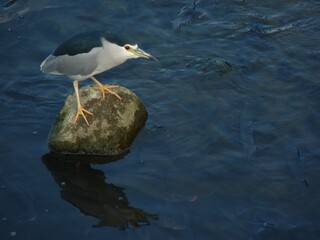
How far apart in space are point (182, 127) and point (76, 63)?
1902mm

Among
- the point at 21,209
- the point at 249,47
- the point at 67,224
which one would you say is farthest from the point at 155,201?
the point at 249,47

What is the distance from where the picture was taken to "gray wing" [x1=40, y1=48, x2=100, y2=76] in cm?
750

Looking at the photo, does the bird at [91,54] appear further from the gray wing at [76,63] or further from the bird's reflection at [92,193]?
the bird's reflection at [92,193]

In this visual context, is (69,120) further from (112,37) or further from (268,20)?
(268,20)

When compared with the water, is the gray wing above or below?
above

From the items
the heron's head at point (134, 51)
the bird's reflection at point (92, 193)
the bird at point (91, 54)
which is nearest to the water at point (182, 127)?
the bird's reflection at point (92, 193)

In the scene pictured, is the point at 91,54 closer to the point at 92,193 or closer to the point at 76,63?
the point at 76,63

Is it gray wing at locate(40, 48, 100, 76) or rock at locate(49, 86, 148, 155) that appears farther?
rock at locate(49, 86, 148, 155)

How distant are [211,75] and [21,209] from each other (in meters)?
4.07

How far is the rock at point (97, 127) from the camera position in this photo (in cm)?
780

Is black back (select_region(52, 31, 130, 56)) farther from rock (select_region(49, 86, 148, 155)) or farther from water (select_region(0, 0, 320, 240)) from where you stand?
water (select_region(0, 0, 320, 240))

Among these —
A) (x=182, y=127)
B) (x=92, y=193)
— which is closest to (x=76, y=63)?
(x=92, y=193)

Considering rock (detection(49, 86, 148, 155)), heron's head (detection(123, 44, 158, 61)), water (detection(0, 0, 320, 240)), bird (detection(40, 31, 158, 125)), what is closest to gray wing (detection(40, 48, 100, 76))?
bird (detection(40, 31, 158, 125))

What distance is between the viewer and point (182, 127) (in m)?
8.41
